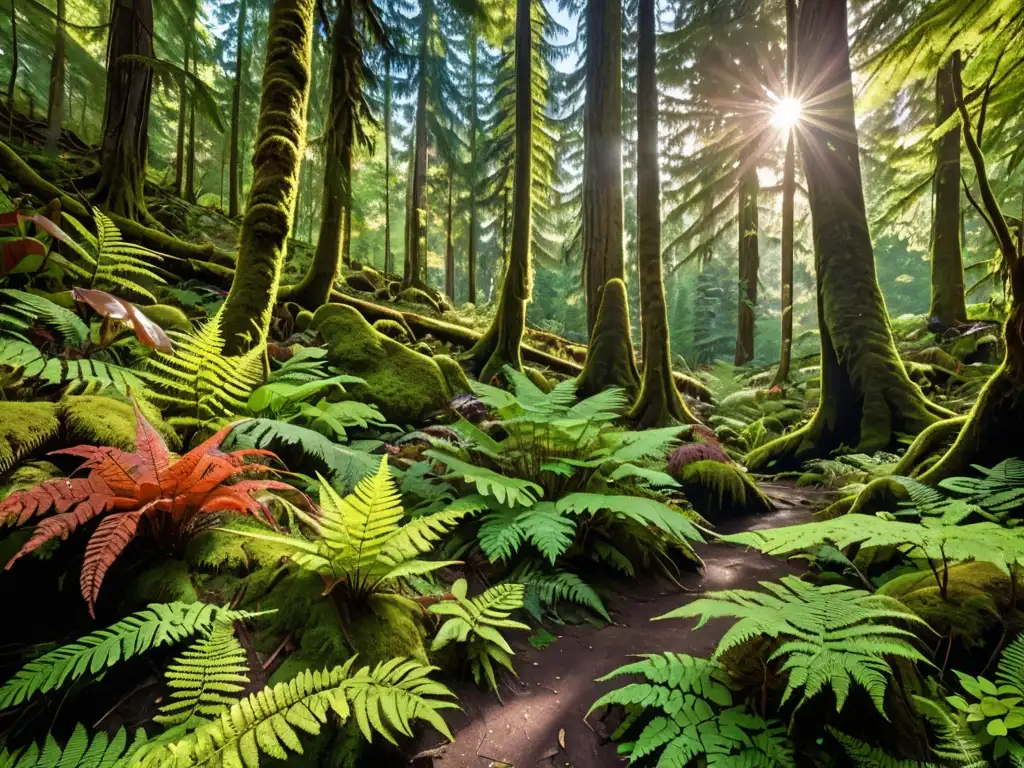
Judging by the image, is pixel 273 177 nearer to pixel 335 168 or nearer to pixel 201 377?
pixel 201 377

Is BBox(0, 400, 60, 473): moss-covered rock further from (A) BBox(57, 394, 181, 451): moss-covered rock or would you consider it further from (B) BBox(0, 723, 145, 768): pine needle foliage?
(B) BBox(0, 723, 145, 768): pine needle foliage

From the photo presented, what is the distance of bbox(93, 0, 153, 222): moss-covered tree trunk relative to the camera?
6512 mm

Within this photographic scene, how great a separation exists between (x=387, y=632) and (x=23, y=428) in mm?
1691

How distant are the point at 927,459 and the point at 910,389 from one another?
2514 mm

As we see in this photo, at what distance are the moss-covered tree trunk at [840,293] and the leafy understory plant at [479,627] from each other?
5.59 metres

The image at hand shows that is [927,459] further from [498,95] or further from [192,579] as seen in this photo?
[498,95]

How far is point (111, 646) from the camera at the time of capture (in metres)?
1.26

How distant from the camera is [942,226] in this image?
10297mm

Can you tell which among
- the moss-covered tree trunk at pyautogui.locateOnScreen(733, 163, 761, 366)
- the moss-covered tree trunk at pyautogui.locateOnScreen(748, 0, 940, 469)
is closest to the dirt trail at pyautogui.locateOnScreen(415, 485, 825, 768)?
the moss-covered tree trunk at pyautogui.locateOnScreen(748, 0, 940, 469)

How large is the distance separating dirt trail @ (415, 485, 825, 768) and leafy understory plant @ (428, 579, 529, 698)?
9cm

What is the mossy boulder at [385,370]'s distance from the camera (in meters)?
4.79

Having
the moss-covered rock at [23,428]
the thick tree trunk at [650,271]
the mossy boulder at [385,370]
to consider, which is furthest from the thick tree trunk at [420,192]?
the moss-covered rock at [23,428]

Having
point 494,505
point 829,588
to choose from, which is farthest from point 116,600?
point 829,588

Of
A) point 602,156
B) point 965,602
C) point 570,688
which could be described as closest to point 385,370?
point 570,688
